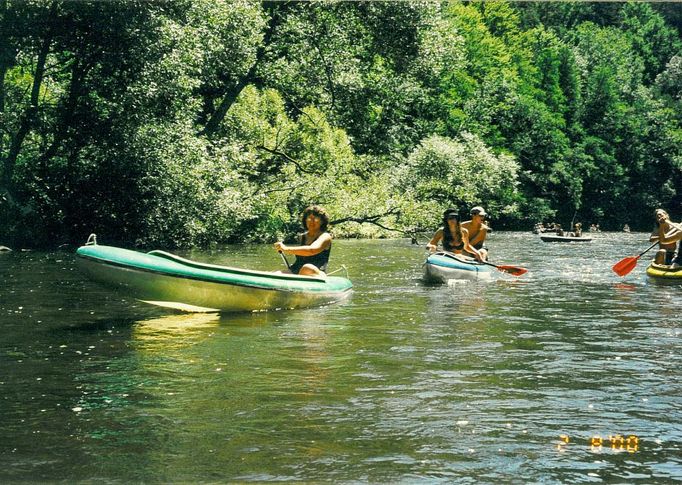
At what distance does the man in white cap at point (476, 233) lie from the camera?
19.8 m

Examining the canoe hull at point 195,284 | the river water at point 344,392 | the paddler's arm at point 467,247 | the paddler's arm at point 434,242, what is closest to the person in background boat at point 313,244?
the canoe hull at point 195,284

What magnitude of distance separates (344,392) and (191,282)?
4715 mm

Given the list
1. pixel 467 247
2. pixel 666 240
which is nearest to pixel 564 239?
pixel 666 240

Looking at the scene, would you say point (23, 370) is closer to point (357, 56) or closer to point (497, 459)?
point (497, 459)

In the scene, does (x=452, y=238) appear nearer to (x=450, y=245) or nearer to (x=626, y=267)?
(x=450, y=245)

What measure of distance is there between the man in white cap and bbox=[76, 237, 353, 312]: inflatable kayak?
238 inches

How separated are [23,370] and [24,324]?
3.56 m

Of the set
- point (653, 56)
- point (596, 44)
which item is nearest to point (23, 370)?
point (596, 44)

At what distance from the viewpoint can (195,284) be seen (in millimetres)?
12477

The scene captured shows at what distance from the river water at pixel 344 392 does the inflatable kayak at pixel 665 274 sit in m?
4.20

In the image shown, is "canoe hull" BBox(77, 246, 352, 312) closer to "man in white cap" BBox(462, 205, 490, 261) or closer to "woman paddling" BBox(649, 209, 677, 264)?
"man in white cap" BBox(462, 205, 490, 261)

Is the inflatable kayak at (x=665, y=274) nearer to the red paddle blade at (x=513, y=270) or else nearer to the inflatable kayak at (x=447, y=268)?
the red paddle blade at (x=513, y=270)

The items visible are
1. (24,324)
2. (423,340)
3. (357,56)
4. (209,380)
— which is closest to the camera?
(209,380)

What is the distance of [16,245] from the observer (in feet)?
89.0
